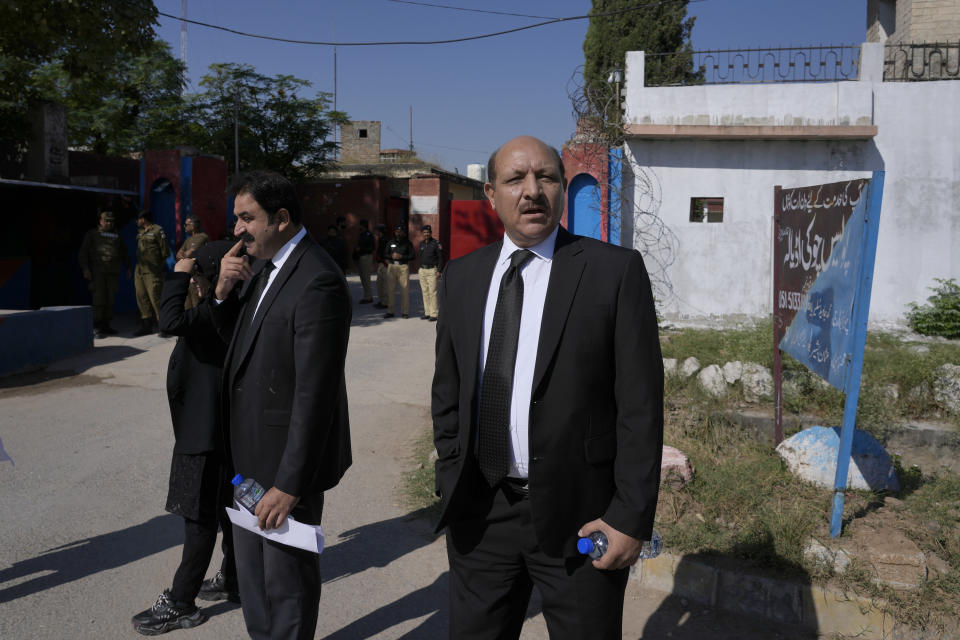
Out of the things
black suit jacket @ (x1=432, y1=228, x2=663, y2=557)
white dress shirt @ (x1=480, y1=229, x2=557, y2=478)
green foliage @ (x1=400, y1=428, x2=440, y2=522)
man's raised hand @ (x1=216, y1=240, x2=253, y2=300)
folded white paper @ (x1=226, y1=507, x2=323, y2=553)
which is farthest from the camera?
green foliage @ (x1=400, y1=428, x2=440, y2=522)

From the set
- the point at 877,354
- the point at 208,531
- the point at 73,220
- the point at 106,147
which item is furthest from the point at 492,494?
the point at 106,147

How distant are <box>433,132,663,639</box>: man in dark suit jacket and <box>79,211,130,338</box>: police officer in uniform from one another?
38.3 feet

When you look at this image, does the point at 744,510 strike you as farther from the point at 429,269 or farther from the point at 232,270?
the point at 429,269

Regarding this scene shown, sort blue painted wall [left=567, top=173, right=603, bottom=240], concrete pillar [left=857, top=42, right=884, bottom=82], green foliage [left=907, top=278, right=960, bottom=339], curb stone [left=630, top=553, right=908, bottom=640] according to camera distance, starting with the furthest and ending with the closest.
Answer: blue painted wall [left=567, top=173, right=603, bottom=240] → concrete pillar [left=857, top=42, right=884, bottom=82] → green foliage [left=907, top=278, right=960, bottom=339] → curb stone [left=630, top=553, right=908, bottom=640]

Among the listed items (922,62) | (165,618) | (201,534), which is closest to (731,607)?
(201,534)

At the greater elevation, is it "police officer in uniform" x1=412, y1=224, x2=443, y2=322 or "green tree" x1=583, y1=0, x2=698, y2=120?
"green tree" x1=583, y1=0, x2=698, y2=120

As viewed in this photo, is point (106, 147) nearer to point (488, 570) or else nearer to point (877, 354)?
point (877, 354)

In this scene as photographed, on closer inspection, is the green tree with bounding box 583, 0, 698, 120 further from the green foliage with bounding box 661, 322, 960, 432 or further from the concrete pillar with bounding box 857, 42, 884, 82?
the green foliage with bounding box 661, 322, 960, 432

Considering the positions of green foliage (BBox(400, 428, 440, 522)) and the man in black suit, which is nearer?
the man in black suit

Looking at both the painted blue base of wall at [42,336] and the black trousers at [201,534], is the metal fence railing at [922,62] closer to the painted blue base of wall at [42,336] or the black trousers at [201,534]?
the black trousers at [201,534]

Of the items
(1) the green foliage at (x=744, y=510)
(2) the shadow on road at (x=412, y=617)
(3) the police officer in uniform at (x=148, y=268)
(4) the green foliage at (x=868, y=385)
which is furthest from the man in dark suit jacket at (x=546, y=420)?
(3) the police officer in uniform at (x=148, y=268)

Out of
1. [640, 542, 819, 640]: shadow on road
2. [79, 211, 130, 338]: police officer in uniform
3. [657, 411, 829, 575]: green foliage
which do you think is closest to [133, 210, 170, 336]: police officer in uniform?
[79, 211, 130, 338]: police officer in uniform

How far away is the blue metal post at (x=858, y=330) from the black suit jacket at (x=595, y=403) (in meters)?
2.34

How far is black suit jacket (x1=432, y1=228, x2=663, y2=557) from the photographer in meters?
2.01
